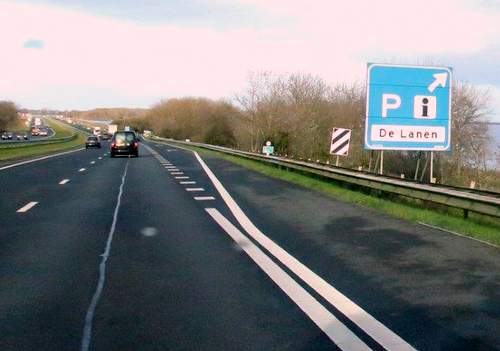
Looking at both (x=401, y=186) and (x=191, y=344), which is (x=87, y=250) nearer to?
(x=191, y=344)

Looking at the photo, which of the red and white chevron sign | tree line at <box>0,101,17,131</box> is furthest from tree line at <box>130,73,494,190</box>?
tree line at <box>0,101,17,131</box>

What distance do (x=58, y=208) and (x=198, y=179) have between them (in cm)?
1005

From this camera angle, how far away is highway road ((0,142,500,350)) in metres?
5.78

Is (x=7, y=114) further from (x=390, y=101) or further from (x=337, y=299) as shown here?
(x=337, y=299)

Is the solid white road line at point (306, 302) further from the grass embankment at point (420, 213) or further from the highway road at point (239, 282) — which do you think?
the grass embankment at point (420, 213)

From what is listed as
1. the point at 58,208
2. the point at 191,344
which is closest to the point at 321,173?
the point at 58,208

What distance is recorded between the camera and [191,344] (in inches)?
217

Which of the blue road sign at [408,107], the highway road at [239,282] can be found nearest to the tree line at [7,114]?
the blue road sign at [408,107]

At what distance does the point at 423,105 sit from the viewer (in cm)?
2005

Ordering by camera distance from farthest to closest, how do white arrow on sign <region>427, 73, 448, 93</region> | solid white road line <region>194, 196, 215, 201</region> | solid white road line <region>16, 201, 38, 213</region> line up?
1. white arrow on sign <region>427, 73, 448, 93</region>
2. solid white road line <region>194, 196, 215, 201</region>
3. solid white road line <region>16, 201, 38, 213</region>

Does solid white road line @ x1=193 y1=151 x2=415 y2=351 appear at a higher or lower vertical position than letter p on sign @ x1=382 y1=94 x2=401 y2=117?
Result: lower

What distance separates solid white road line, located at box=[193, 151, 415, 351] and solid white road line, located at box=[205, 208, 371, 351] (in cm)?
15

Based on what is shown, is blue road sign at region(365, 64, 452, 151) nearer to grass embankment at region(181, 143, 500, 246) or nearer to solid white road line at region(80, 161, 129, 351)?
grass embankment at region(181, 143, 500, 246)

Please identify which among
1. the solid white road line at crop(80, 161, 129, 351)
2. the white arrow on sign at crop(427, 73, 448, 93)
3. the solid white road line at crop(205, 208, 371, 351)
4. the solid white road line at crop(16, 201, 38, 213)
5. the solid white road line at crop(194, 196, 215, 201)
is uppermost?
the white arrow on sign at crop(427, 73, 448, 93)
